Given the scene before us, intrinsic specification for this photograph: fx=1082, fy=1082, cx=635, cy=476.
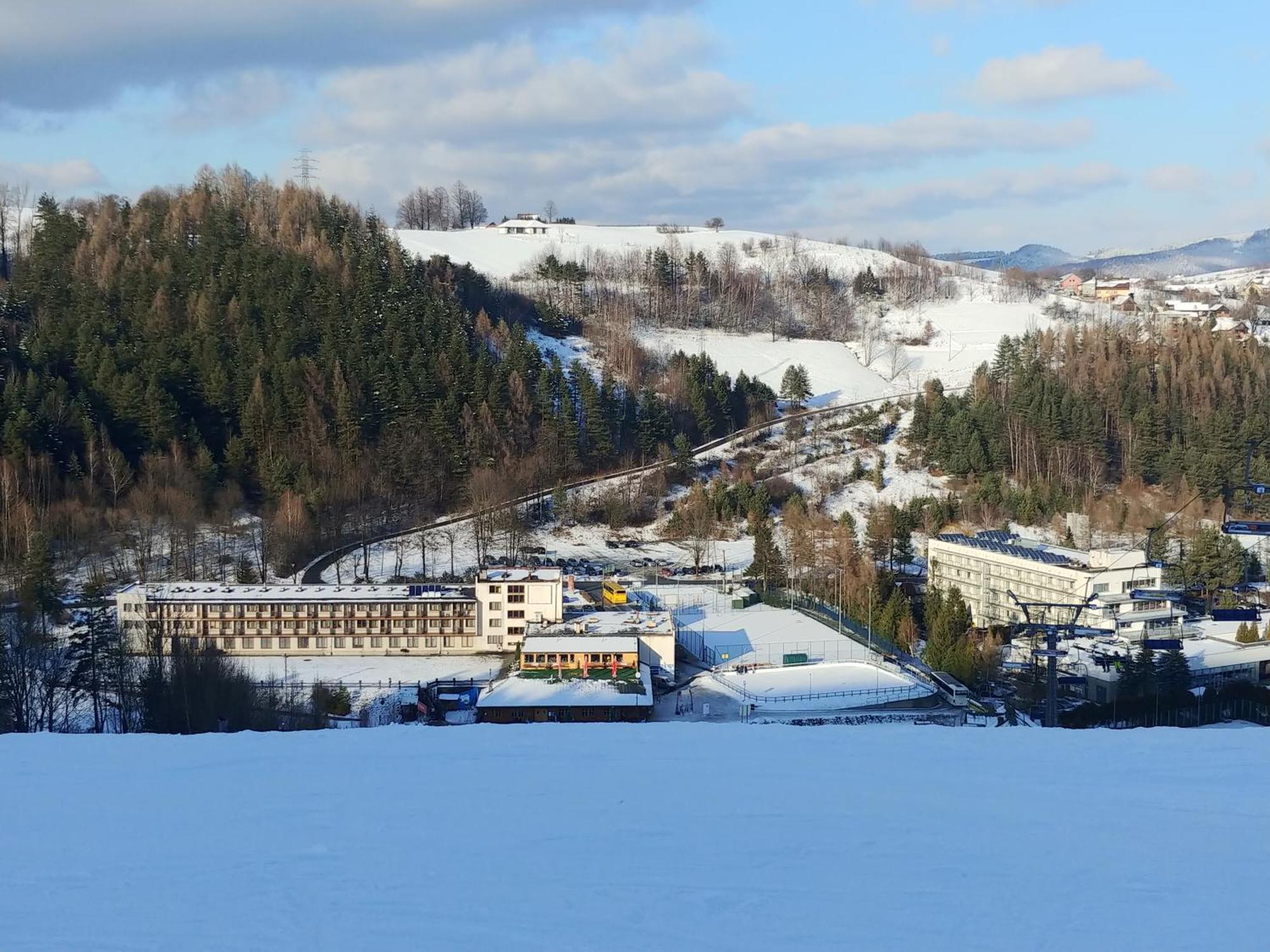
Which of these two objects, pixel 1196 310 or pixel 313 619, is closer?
pixel 313 619

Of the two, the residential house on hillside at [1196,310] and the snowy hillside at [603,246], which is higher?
the snowy hillside at [603,246]

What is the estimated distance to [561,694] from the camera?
369 inches

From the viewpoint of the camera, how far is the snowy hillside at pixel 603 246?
105 feet

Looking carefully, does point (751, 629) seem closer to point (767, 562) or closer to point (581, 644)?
point (767, 562)

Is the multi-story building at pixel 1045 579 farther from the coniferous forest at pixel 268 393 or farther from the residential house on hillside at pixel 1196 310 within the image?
the residential house on hillside at pixel 1196 310

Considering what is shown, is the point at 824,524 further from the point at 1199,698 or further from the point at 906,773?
the point at 906,773

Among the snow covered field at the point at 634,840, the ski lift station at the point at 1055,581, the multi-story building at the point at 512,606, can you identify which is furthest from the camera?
the multi-story building at the point at 512,606

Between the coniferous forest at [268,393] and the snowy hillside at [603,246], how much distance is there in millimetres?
8055

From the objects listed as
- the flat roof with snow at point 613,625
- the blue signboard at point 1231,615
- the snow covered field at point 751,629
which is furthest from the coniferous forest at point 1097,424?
the flat roof with snow at point 613,625

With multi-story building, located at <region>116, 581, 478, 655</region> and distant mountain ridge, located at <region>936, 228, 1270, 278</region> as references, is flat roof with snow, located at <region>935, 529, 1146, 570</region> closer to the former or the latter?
multi-story building, located at <region>116, 581, 478, 655</region>

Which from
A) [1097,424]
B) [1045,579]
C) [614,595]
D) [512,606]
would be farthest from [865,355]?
[512,606]

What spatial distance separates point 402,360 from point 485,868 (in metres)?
16.6

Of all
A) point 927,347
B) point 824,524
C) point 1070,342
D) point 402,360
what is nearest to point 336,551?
point 402,360

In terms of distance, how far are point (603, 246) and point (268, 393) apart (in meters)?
19.7
